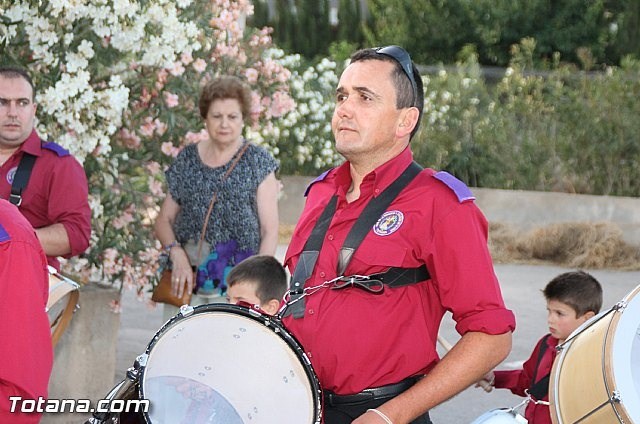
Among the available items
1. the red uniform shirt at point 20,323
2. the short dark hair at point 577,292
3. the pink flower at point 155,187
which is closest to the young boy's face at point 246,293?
the red uniform shirt at point 20,323

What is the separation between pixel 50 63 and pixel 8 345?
3.88 meters

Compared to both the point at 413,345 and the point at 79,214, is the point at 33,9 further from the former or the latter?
the point at 413,345

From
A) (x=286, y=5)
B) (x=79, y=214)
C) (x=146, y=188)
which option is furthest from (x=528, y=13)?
(x=79, y=214)

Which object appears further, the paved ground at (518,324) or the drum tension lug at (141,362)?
Result: the paved ground at (518,324)

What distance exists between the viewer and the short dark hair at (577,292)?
4.79 meters

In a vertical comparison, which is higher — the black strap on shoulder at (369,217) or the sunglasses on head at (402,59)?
the sunglasses on head at (402,59)

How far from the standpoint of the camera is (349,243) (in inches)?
118

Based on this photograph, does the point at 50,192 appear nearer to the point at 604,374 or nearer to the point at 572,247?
the point at 604,374

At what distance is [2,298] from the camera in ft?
8.79

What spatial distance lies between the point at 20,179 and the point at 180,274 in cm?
95

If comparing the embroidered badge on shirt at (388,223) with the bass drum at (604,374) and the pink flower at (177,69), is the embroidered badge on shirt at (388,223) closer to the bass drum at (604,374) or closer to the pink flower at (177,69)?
the bass drum at (604,374)

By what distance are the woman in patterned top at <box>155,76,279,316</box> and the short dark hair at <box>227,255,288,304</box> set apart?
1.58 m

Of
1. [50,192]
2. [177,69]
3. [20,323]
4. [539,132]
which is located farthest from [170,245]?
[539,132]

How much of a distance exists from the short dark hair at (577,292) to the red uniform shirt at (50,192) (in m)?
2.07
